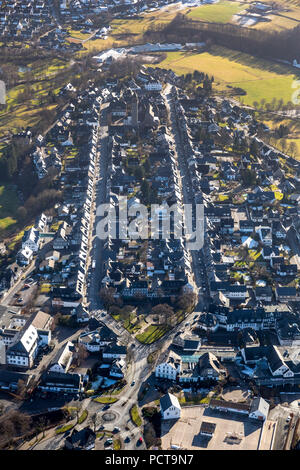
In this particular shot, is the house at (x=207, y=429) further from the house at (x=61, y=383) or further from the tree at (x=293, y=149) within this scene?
the tree at (x=293, y=149)

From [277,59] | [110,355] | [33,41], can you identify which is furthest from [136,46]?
[110,355]

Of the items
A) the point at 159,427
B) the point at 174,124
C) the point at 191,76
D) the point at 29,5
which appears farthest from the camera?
the point at 29,5

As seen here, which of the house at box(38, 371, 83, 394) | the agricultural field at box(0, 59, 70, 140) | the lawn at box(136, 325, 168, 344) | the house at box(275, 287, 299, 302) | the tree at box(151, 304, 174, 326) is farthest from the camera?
the agricultural field at box(0, 59, 70, 140)

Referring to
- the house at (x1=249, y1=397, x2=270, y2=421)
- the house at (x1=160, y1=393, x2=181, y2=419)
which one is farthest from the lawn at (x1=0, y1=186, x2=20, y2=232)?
the house at (x1=249, y1=397, x2=270, y2=421)

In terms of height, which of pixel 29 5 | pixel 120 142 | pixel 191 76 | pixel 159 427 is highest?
pixel 29 5

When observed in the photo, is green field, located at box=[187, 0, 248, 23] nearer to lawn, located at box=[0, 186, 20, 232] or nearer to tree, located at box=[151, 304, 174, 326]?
lawn, located at box=[0, 186, 20, 232]

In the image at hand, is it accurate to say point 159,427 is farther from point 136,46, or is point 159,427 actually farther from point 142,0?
point 142,0

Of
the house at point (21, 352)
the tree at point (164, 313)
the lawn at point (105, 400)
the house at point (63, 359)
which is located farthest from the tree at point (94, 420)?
the tree at point (164, 313)
